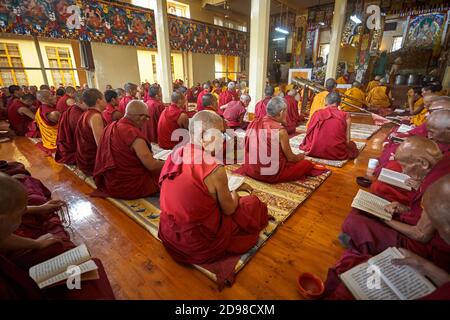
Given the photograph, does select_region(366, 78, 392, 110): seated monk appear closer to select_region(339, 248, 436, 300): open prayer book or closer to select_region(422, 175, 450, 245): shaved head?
select_region(339, 248, 436, 300): open prayer book

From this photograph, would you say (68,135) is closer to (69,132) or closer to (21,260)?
(69,132)

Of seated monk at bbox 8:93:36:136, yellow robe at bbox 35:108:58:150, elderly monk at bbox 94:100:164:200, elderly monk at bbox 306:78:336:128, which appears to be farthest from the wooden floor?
seated monk at bbox 8:93:36:136

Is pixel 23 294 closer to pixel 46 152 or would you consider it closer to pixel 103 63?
pixel 46 152

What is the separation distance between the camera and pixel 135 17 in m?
9.27

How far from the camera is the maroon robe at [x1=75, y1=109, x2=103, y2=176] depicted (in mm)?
3223

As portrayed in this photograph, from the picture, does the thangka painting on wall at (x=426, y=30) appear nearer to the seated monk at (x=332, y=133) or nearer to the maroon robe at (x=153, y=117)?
the seated monk at (x=332, y=133)

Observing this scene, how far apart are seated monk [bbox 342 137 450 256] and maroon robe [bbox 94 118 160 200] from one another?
228 cm

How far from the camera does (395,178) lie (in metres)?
2.35

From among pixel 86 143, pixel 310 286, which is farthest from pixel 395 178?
pixel 86 143

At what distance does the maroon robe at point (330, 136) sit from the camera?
3.91 metres

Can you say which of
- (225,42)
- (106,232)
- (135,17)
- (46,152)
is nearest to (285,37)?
(225,42)

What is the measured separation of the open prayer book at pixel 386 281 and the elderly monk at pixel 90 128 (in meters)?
3.28

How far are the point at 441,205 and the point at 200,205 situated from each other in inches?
53.3

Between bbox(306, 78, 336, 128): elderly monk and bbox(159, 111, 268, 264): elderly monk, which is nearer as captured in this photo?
bbox(159, 111, 268, 264): elderly monk
